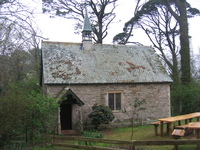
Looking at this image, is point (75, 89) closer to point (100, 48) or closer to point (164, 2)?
point (100, 48)

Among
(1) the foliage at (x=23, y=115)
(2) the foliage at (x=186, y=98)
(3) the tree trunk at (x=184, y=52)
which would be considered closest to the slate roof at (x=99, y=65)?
(2) the foliage at (x=186, y=98)

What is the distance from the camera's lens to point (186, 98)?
2167cm

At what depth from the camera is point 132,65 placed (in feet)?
63.4

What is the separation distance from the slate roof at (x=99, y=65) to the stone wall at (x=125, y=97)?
1.60 ft

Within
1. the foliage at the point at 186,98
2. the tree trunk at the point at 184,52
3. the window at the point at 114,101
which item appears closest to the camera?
the window at the point at 114,101

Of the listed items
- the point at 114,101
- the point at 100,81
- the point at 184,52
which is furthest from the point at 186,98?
the point at 100,81

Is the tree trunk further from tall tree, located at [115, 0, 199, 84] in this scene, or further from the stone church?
the stone church

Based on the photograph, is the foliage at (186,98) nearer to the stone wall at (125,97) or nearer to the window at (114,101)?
the stone wall at (125,97)

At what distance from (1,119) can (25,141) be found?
6.00 feet

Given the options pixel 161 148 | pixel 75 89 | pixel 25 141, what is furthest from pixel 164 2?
pixel 25 141

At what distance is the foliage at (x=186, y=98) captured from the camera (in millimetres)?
20703

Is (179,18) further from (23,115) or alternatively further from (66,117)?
(23,115)

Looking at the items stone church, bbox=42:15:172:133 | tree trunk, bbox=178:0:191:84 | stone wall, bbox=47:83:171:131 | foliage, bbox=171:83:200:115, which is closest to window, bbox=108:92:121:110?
stone church, bbox=42:15:172:133

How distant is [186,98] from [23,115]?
1657 centimetres
